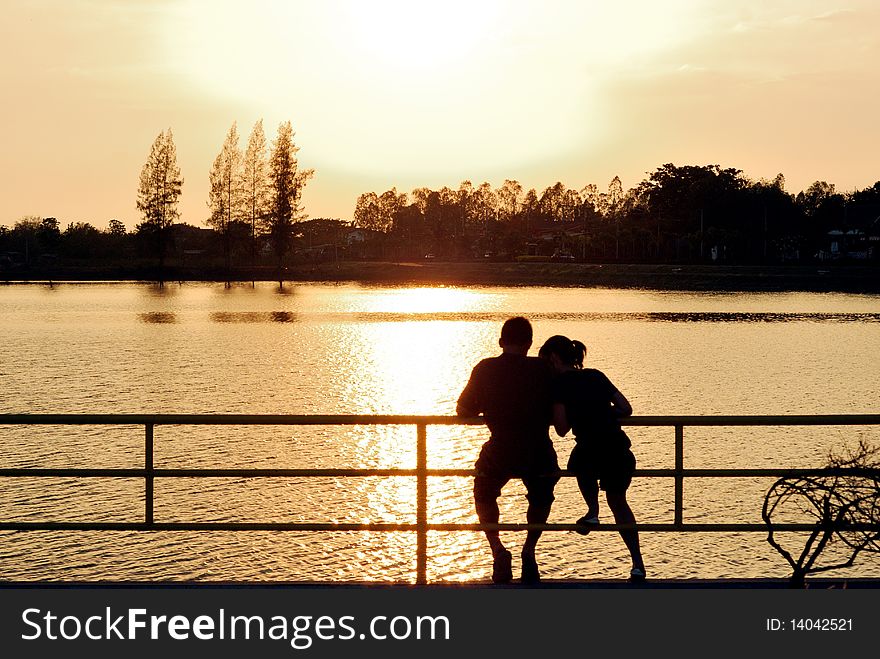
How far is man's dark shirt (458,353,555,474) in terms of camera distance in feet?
23.2

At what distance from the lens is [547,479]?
7.29m

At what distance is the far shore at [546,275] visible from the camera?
131 metres

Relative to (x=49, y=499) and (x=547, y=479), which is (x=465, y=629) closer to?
(x=547, y=479)

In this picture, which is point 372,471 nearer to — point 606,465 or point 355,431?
point 606,465

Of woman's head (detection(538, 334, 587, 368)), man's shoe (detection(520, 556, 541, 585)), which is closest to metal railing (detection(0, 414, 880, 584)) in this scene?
man's shoe (detection(520, 556, 541, 585))

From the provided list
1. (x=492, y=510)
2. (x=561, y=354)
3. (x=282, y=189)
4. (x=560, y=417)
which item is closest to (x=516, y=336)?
(x=561, y=354)

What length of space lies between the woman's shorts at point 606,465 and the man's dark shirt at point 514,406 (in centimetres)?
35

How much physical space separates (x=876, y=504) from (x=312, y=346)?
56.9 metres

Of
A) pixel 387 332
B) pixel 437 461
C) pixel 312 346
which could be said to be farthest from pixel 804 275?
pixel 437 461

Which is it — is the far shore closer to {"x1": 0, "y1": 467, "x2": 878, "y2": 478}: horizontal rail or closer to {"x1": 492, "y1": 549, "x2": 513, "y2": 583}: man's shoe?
{"x1": 0, "y1": 467, "x2": 878, "y2": 478}: horizontal rail

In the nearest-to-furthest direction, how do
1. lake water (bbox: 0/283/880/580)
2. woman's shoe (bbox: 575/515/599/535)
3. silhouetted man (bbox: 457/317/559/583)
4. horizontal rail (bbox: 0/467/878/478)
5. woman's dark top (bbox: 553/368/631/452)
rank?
horizontal rail (bbox: 0/467/878/478), silhouetted man (bbox: 457/317/559/583), woman's dark top (bbox: 553/368/631/452), woman's shoe (bbox: 575/515/599/535), lake water (bbox: 0/283/880/580)

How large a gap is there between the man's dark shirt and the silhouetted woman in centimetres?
13

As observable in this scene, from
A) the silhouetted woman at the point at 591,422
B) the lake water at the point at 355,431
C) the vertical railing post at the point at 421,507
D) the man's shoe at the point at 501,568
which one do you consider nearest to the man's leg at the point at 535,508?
the man's shoe at the point at 501,568

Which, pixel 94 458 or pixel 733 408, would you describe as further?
pixel 733 408
